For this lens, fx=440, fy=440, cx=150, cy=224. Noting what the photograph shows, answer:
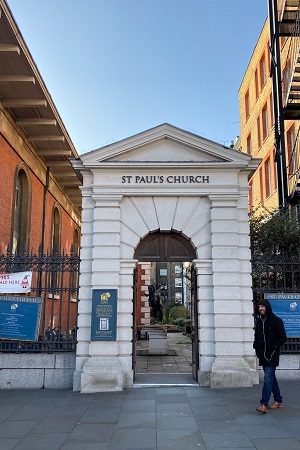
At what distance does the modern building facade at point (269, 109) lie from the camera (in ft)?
Result: 57.1

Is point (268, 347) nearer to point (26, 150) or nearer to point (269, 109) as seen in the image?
point (26, 150)

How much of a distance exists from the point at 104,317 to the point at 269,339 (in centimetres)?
386

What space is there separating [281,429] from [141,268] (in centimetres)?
2003

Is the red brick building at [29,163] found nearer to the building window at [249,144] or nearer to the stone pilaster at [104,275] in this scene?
the stone pilaster at [104,275]

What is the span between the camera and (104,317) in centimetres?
998

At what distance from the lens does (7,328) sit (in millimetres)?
10297

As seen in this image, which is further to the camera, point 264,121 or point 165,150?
point 264,121

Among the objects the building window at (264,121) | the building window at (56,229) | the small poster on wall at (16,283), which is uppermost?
the building window at (264,121)

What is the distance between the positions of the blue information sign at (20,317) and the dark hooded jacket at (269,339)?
5236 mm

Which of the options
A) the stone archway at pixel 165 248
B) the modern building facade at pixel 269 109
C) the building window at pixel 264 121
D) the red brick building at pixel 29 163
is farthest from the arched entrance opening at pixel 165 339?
the building window at pixel 264 121

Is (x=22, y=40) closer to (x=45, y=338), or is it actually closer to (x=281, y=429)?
(x=45, y=338)

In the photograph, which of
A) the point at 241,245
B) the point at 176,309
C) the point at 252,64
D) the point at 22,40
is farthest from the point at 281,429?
the point at 176,309

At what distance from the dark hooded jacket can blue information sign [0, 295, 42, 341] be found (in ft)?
17.2

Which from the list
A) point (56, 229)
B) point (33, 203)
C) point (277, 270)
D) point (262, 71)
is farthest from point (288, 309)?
point (262, 71)
